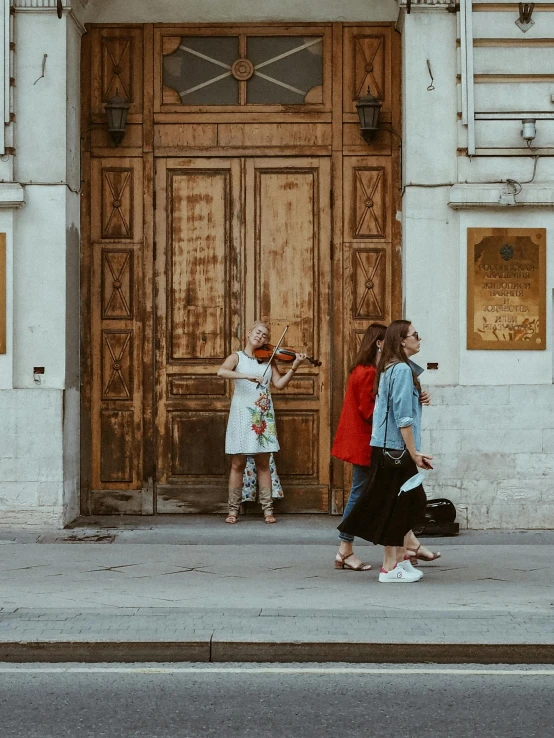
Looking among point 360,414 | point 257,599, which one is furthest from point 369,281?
point 257,599

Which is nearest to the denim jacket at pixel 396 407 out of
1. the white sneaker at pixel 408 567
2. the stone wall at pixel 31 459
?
the white sneaker at pixel 408 567

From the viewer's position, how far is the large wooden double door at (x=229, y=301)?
12.7 metres

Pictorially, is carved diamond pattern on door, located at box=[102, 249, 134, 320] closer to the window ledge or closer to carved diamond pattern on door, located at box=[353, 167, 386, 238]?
the window ledge

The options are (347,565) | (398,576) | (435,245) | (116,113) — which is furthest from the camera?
(116,113)

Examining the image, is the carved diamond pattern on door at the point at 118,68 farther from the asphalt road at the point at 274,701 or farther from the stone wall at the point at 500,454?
the asphalt road at the point at 274,701

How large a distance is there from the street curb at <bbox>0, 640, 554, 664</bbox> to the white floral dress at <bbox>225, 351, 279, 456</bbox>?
4.92 metres

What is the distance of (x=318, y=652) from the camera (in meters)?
7.23

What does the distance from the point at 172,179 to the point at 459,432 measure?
383 cm

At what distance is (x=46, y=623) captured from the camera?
7781mm

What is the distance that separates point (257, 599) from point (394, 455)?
1452 millimetres

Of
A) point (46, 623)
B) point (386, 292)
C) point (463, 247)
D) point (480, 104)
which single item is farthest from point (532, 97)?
point (46, 623)

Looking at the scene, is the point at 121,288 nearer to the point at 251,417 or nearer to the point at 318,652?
the point at 251,417

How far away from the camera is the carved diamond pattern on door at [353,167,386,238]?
12.7m

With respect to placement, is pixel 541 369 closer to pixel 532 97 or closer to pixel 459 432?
pixel 459 432
